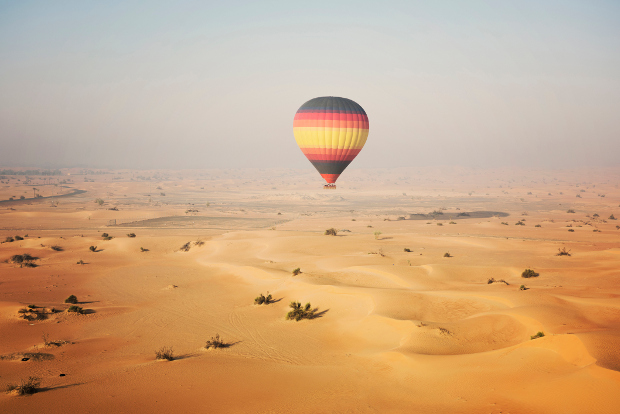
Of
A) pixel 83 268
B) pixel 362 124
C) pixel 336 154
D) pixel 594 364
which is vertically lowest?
pixel 83 268

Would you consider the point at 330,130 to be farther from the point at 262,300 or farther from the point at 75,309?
the point at 75,309

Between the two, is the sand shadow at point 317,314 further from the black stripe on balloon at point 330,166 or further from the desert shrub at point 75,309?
the black stripe on balloon at point 330,166

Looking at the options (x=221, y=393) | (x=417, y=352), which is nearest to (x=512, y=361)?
(x=417, y=352)

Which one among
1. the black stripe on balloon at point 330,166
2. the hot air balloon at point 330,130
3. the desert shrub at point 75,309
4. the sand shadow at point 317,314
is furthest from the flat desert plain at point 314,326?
the hot air balloon at point 330,130

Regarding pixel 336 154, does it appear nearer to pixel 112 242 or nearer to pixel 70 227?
pixel 112 242

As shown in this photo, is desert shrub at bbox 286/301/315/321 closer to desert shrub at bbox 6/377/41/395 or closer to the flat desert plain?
the flat desert plain

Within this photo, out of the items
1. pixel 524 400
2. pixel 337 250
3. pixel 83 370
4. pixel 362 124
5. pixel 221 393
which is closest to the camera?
pixel 524 400

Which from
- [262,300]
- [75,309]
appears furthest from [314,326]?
[75,309]
